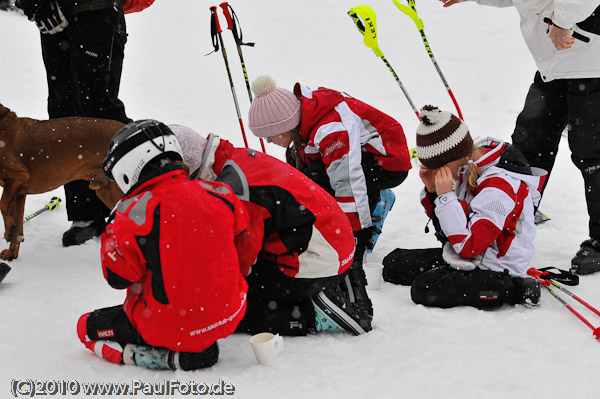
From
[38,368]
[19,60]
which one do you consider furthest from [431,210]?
[19,60]

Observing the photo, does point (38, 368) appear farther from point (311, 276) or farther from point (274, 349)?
point (311, 276)

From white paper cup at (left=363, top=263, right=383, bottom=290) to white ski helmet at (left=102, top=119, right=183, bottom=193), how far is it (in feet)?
5.38

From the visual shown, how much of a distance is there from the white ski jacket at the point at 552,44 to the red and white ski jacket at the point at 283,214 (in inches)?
72.3

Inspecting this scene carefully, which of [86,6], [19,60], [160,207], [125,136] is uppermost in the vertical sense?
[86,6]

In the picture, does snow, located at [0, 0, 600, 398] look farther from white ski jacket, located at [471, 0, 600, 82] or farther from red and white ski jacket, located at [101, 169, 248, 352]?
white ski jacket, located at [471, 0, 600, 82]

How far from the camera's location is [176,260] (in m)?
2.22

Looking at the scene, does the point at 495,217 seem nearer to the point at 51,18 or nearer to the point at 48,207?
the point at 51,18

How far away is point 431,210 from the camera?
377 centimetres

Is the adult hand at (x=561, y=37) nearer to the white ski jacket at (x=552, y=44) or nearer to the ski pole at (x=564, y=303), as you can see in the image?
the white ski jacket at (x=552, y=44)


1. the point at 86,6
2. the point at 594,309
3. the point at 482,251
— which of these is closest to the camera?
the point at 594,309

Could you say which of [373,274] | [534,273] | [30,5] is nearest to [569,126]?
[534,273]

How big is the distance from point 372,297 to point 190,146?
146cm

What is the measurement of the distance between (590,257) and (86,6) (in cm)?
377

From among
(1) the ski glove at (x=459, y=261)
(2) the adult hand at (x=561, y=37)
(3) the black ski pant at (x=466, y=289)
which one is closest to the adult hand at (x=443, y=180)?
(1) the ski glove at (x=459, y=261)
